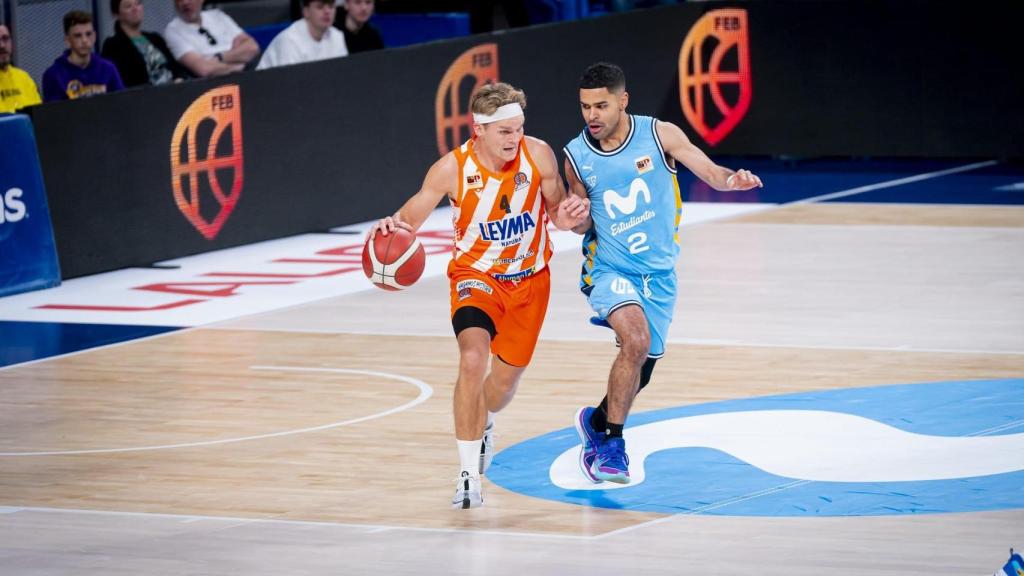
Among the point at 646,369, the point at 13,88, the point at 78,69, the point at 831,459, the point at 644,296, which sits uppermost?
the point at 78,69

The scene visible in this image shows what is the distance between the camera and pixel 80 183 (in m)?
15.6

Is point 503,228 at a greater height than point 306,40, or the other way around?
point 306,40

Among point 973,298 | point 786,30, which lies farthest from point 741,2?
point 973,298

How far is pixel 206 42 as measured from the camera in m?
18.0

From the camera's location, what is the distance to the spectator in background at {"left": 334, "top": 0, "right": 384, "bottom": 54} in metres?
19.1

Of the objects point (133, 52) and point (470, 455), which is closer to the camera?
point (470, 455)

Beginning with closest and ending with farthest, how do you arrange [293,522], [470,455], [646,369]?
1. [293,522]
2. [470,455]
3. [646,369]

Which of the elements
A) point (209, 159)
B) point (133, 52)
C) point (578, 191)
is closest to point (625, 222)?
point (578, 191)

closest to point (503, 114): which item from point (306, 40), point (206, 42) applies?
point (206, 42)

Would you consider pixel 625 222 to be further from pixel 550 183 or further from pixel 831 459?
pixel 831 459

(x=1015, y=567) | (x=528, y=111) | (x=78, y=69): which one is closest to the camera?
(x=1015, y=567)

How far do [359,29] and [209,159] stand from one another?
3.15 m

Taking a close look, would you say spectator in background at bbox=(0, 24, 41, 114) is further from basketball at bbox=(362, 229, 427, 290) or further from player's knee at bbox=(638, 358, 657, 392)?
player's knee at bbox=(638, 358, 657, 392)

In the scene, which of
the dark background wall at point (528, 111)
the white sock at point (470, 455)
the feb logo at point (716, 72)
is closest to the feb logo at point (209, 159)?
the dark background wall at point (528, 111)
